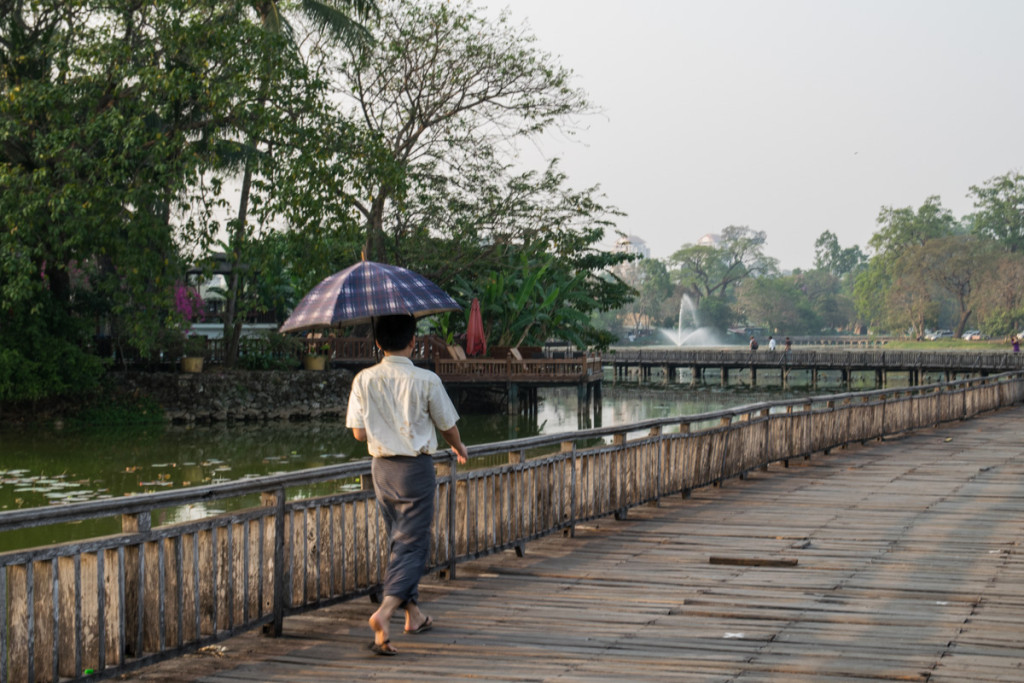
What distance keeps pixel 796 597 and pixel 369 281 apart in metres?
3.36

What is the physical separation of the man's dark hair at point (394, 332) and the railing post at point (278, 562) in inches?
37.9

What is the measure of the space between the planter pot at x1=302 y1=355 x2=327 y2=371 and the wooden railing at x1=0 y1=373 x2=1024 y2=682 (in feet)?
95.1

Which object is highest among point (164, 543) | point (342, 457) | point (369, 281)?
point (369, 281)

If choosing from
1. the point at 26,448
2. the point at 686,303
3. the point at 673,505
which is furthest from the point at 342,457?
the point at 686,303

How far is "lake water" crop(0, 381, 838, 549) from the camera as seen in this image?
20.4 m

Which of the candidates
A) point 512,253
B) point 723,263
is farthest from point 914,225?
point 512,253

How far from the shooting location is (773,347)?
68.8 m

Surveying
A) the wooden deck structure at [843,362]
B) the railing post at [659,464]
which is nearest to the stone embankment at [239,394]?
the railing post at [659,464]

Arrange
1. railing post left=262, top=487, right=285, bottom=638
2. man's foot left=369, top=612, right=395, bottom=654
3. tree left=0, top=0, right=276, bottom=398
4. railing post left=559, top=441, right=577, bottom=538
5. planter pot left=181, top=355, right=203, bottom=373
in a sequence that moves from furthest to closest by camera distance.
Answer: planter pot left=181, top=355, right=203, bottom=373
tree left=0, top=0, right=276, bottom=398
railing post left=559, top=441, right=577, bottom=538
railing post left=262, top=487, right=285, bottom=638
man's foot left=369, top=612, right=395, bottom=654

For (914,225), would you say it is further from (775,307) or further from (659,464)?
(659,464)

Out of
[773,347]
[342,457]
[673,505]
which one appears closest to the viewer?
[673,505]

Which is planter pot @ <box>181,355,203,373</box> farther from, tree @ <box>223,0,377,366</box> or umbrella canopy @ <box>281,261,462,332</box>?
umbrella canopy @ <box>281,261,462,332</box>

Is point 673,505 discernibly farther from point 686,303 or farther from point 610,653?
point 686,303

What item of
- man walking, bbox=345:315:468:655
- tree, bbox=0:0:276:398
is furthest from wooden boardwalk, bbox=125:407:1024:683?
tree, bbox=0:0:276:398
